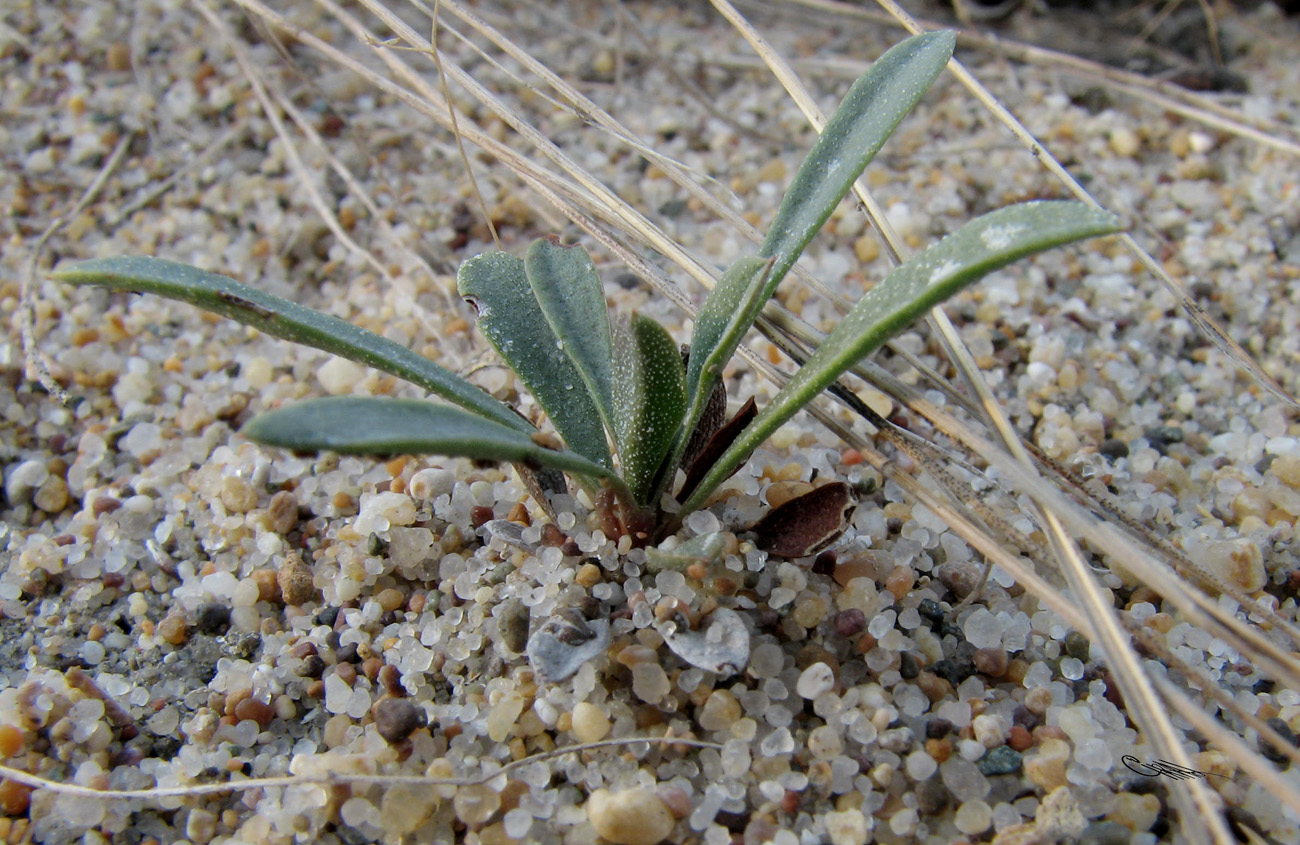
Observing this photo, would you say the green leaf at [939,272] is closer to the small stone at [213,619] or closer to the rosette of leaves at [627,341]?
the rosette of leaves at [627,341]

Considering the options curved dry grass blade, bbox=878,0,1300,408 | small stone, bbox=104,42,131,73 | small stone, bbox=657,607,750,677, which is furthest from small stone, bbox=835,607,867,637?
small stone, bbox=104,42,131,73

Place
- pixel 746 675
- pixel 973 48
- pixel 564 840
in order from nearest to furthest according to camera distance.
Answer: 1. pixel 564 840
2. pixel 746 675
3. pixel 973 48

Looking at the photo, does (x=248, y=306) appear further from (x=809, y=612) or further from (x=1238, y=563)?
(x=1238, y=563)

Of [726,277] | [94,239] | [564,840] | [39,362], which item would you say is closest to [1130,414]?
[726,277]

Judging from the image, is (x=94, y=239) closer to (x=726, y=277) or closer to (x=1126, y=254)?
(x=726, y=277)

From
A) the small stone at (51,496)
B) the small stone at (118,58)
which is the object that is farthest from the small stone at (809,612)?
the small stone at (118,58)

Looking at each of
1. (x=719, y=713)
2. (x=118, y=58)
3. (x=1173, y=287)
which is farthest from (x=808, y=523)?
(x=118, y=58)
